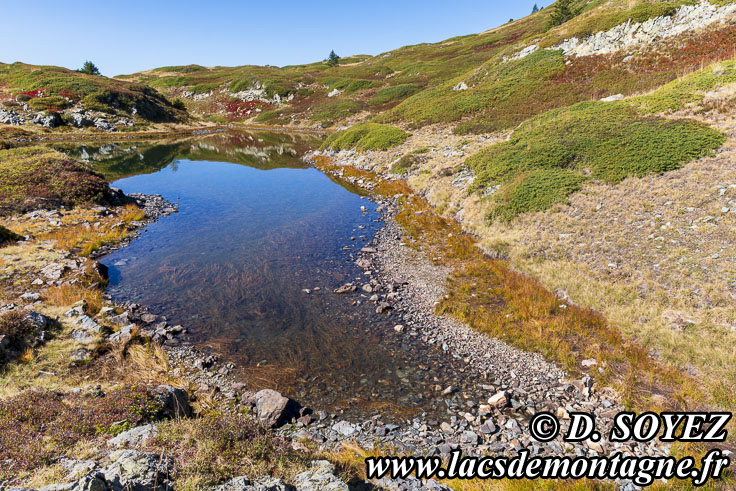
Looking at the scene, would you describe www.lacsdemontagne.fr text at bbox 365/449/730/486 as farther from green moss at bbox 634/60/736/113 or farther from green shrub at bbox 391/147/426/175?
green shrub at bbox 391/147/426/175

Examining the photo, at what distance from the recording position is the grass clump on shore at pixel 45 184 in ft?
86.1

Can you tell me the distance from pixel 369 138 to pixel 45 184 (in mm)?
38492

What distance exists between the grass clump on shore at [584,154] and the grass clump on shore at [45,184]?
116 ft

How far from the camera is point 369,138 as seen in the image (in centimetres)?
5003

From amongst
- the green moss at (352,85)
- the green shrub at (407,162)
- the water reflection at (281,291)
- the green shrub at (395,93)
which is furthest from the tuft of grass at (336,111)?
the water reflection at (281,291)

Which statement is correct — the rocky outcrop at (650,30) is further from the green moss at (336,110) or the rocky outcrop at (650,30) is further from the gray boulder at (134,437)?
the gray boulder at (134,437)

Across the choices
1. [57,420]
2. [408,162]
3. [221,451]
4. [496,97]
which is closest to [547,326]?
[221,451]

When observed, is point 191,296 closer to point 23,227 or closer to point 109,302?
point 109,302

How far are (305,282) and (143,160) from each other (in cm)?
5218

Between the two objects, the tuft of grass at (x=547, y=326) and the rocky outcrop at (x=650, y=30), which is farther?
the rocky outcrop at (x=650, y=30)

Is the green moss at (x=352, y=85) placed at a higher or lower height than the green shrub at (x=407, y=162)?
higher

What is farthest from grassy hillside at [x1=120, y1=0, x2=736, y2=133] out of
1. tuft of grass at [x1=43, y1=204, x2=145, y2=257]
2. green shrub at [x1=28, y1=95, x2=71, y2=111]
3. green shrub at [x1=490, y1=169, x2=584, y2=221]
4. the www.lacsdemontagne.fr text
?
green shrub at [x1=28, y1=95, x2=71, y2=111]

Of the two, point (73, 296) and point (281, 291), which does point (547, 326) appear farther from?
point (73, 296)

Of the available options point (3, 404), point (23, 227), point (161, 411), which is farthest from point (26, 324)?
point (23, 227)
